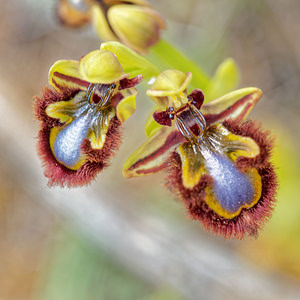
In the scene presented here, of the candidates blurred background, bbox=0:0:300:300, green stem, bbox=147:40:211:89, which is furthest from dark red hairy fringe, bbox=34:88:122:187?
blurred background, bbox=0:0:300:300

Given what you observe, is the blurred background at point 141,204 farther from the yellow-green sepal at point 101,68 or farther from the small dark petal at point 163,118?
the yellow-green sepal at point 101,68

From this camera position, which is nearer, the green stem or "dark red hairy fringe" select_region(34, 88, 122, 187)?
"dark red hairy fringe" select_region(34, 88, 122, 187)

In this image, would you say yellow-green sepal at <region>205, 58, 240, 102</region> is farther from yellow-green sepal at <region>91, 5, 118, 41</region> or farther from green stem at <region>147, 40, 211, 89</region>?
yellow-green sepal at <region>91, 5, 118, 41</region>

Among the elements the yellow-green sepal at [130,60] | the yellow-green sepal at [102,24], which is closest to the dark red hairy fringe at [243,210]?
the yellow-green sepal at [130,60]

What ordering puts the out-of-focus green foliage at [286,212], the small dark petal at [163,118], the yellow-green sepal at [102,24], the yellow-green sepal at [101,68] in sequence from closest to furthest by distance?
the yellow-green sepal at [101,68]
the small dark petal at [163,118]
the yellow-green sepal at [102,24]
the out-of-focus green foliage at [286,212]

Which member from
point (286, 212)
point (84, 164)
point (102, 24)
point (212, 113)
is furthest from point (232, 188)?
point (286, 212)

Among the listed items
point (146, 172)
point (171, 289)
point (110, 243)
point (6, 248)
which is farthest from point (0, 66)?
point (146, 172)

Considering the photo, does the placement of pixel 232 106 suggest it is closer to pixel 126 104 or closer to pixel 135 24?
pixel 126 104
